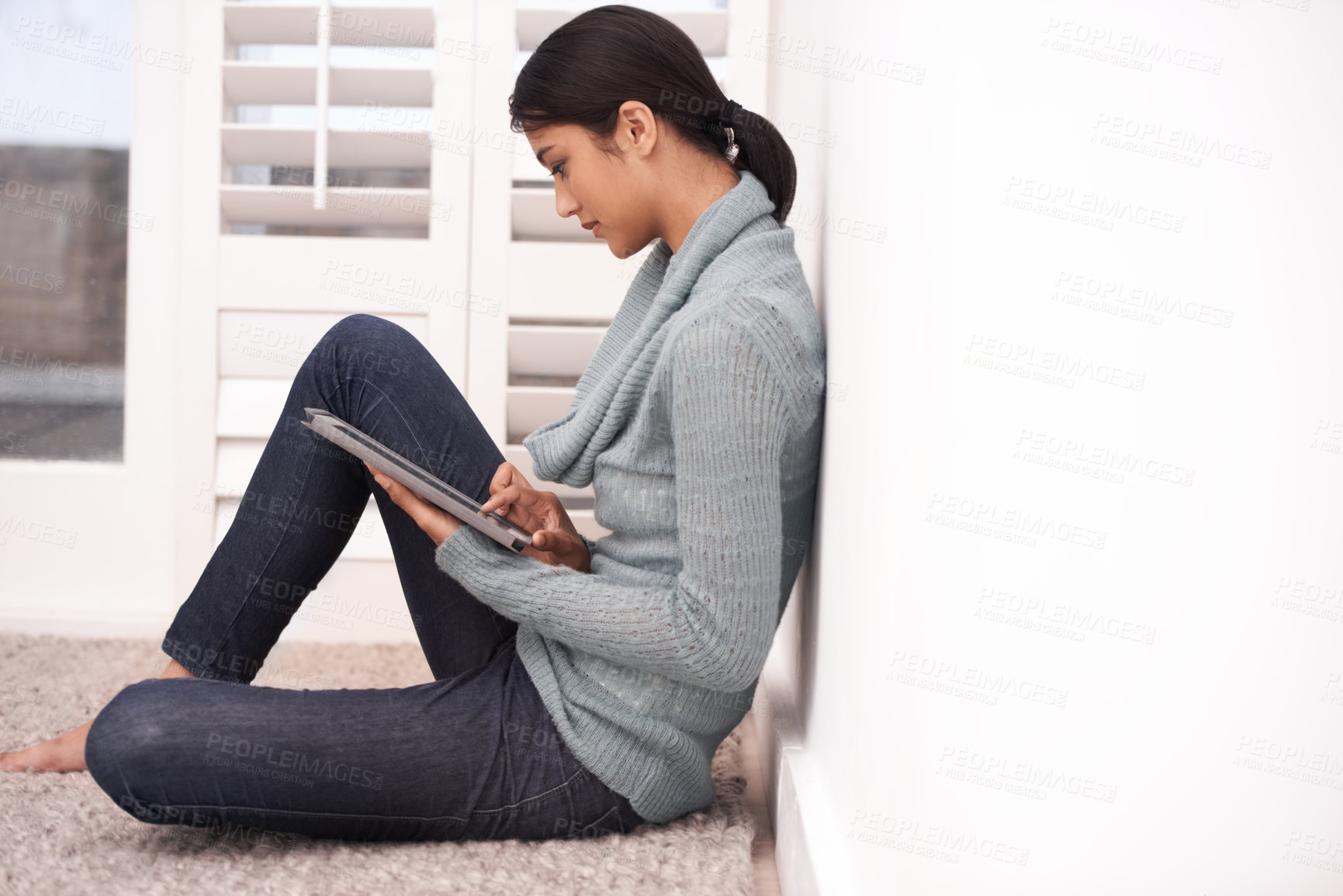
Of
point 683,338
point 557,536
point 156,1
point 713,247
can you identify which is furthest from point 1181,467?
point 156,1

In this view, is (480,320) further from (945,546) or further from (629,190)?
(945,546)

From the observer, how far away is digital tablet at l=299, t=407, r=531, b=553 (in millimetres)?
797

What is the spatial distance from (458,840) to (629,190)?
59 cm

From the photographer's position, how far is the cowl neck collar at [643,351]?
0.84 metres

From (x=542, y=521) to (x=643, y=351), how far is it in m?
0.26

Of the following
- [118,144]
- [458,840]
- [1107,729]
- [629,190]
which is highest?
[118,144]

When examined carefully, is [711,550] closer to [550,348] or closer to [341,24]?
[550,348]

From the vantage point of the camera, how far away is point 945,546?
0.45 metres

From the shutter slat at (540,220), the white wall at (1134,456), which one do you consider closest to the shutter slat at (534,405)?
the shutter slat at (540,220)

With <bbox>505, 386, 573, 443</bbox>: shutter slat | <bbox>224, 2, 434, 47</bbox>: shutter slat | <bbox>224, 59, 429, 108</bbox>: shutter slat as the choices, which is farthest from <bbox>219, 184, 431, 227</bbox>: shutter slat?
<bbox>505, 386, 573, 443</bbox>: shutter slat

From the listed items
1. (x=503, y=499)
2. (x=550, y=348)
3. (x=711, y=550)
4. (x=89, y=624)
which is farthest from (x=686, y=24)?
(x=89, y=624)

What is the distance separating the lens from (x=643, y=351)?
32.9 inches

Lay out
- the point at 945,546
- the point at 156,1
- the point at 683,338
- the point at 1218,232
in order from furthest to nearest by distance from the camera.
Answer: the point at 156,1 → the point at 683,338 → the point at 945,546 → the point at 1218,232

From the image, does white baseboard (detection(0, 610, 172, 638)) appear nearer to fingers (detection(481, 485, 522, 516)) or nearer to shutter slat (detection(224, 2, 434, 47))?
shutter slat (detection(224, 2, 434, 47))
